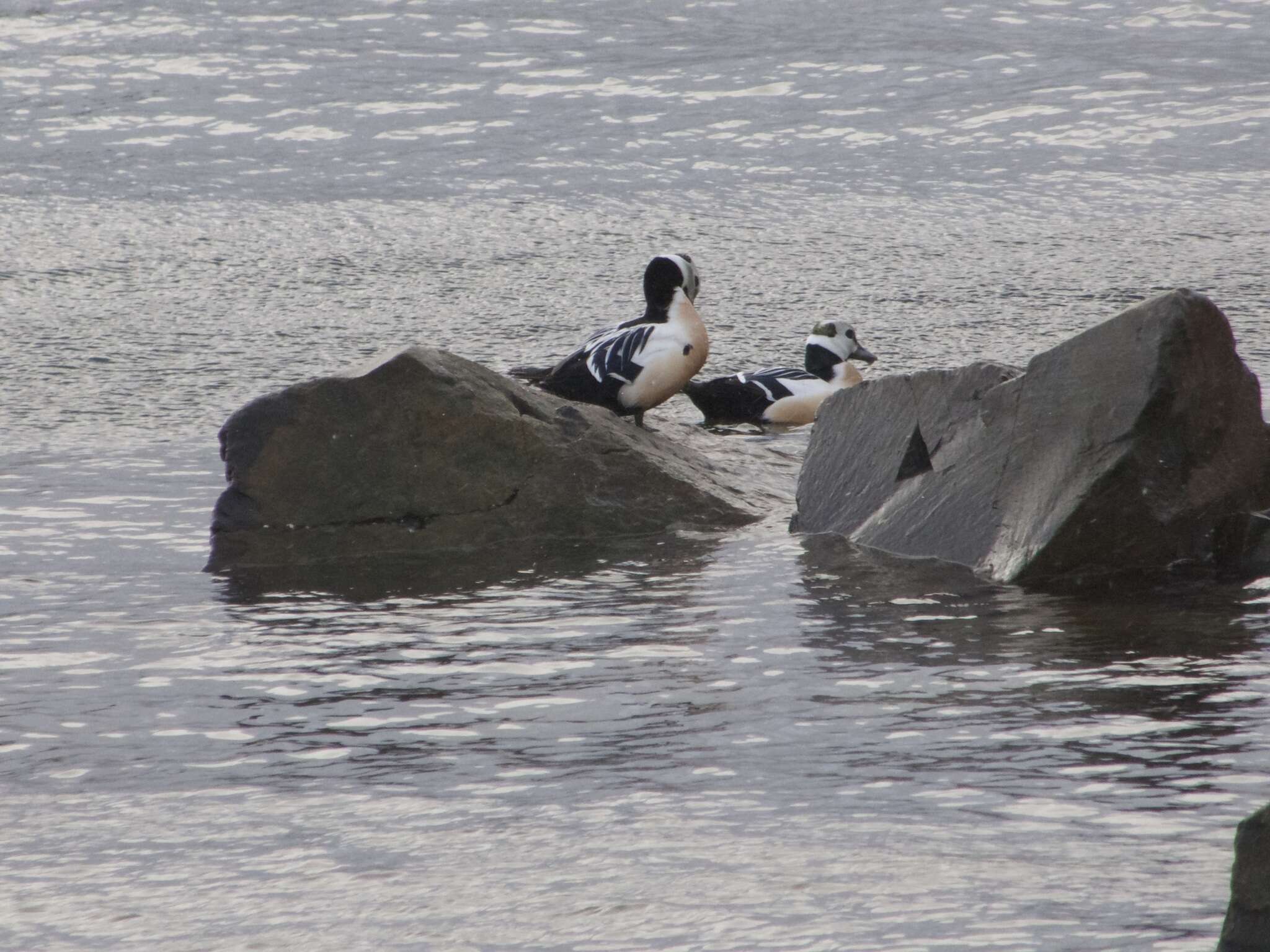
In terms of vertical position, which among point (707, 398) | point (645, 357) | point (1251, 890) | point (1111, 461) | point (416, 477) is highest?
point (1251, 890)

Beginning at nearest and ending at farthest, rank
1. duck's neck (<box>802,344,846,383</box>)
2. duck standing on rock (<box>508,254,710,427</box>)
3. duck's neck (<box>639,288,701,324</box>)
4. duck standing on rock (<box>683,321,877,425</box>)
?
duck standing on rock (<box>508,254,710,427</box>) < duck's neck (<box>639,288,701,324</box>) < duck standing on rock (<box>683,321,877,425</box>) < duck's neck (<box>802,344,846,383</box>)

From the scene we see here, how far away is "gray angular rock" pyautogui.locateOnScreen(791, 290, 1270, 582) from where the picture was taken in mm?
5098

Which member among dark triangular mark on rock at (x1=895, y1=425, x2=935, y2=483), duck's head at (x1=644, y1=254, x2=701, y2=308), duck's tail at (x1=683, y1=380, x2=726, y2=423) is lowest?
duck's tail at (x1=683, y1=380, x2=726, y2=423)

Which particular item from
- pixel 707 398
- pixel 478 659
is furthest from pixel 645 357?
pixel 478 659

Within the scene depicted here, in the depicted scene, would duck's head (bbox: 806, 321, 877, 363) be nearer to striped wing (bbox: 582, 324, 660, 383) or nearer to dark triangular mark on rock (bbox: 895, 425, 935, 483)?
striped wing (bbox: 582, 324, 660, 383)

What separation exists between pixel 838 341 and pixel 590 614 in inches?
174

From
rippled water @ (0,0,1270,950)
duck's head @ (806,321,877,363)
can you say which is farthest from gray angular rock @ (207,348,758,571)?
duck's head @ (806,321,877,363)

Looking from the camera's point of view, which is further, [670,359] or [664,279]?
[664,279]

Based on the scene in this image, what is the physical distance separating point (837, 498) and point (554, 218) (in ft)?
20.0

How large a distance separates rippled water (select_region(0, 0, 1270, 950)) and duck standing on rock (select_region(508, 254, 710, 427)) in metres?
0.32

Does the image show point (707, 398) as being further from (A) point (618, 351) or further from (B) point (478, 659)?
(B) point (478, 659)

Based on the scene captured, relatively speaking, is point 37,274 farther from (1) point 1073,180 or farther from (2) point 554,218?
(1) point 1073,180

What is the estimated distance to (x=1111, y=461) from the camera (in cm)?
507

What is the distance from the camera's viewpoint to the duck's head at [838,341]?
9086mm
